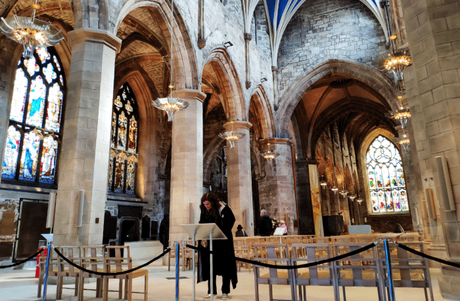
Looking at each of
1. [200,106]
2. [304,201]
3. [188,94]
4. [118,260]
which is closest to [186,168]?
[200,106]

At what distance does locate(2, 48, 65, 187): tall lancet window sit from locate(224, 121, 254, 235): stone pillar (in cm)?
A: 686

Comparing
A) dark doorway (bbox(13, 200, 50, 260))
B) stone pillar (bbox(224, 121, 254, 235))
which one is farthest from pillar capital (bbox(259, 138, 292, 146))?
dark doorway (bbox(13, 200, 50, 260))

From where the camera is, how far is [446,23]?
493 cm

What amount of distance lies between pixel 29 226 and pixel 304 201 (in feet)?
49.6

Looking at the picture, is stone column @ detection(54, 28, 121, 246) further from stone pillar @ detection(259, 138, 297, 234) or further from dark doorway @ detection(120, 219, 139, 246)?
stone pillar @ detection(259, 138, 297, 234)

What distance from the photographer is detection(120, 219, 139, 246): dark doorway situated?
1577 cm

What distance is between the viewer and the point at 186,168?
33.8ft

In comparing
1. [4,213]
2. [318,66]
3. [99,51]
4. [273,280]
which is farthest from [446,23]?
[318,66]

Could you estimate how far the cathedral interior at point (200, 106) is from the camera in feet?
19.6

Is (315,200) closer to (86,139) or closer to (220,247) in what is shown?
(86,139)

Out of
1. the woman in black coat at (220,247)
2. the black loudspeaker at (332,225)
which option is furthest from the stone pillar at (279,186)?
the woman in black coat at (220,247)

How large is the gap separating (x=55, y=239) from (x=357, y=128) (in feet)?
110

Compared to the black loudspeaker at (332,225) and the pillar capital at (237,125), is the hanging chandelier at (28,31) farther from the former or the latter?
the black loudspeaker at (332,225)

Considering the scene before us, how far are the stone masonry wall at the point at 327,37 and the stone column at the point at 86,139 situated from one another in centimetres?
1319
